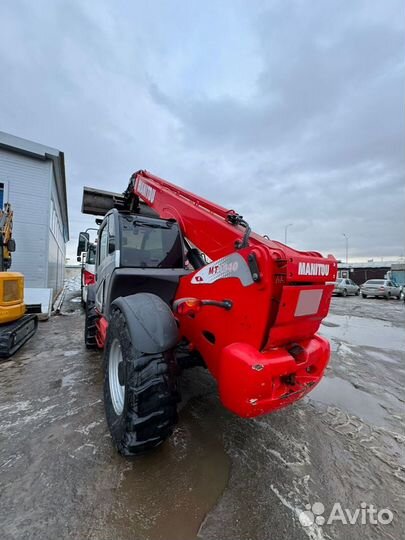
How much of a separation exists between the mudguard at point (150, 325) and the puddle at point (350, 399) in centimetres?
245

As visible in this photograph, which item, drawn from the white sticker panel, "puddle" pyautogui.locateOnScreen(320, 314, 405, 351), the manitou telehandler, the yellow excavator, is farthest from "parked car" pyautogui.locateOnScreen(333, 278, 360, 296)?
the white sticker panel

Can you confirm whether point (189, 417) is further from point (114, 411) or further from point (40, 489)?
point (40, 489)

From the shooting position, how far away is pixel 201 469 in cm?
223

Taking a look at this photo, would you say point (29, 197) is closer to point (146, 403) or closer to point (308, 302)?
point (146, 403)

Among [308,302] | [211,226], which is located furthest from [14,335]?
[308,302]

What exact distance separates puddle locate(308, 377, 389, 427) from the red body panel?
1567 mm

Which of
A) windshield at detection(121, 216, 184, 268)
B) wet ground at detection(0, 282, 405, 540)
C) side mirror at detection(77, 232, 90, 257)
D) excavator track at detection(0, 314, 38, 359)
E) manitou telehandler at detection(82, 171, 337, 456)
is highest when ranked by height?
side mirror at detection(77, 232, 90, 257)

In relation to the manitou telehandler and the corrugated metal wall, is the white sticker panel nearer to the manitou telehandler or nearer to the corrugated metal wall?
the manitou telehandler

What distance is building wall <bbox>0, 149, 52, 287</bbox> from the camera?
894 centimetres

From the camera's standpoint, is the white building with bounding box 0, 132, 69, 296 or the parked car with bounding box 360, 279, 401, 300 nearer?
the white building with bounding box 0, 132, 69, 296

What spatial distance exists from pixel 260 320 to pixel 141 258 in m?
2.04

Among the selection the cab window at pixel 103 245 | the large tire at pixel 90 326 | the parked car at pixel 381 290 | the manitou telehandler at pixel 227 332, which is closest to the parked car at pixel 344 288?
the parked car at pixel 381 290

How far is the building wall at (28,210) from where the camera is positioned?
8938 millimetres

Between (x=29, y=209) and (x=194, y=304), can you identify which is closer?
(x=194, y=304)
